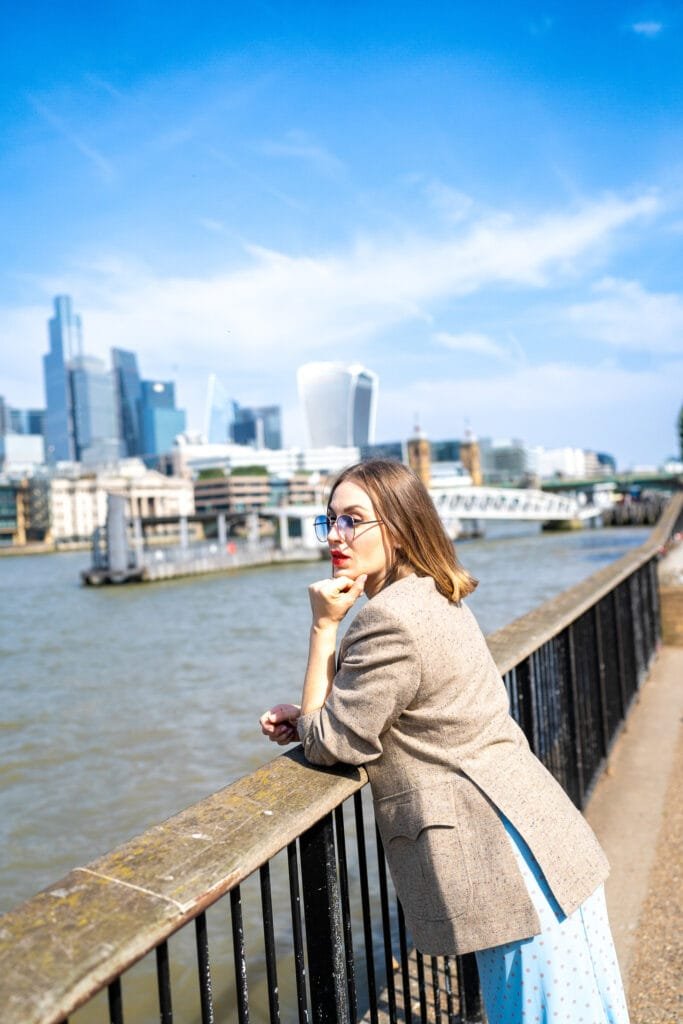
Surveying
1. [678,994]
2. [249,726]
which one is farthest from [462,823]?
[249,726]

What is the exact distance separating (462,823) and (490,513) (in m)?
80.8

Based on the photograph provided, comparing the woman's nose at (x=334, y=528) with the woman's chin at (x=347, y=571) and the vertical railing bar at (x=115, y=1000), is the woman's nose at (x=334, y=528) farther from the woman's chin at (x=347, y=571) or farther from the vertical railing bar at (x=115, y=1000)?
the vertical railing bar at (x=115, y=1000)

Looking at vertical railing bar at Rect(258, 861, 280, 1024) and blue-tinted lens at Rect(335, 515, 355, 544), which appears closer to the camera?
vertical railing bar at Rect(258, 861, 280, 1024)

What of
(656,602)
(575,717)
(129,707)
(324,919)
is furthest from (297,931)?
(129,707)

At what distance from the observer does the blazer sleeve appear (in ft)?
4.68

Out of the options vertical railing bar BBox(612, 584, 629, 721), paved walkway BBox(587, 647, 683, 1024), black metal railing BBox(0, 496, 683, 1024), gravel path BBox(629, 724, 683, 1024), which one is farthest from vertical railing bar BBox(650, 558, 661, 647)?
black metal railing BBox(0, 496, 683, 1024)

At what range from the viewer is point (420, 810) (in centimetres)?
144

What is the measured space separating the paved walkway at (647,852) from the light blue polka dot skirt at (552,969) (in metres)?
1.04

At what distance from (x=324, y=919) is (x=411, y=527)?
710 mm

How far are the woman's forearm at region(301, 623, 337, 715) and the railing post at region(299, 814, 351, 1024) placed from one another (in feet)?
0.65

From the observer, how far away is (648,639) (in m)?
7.15

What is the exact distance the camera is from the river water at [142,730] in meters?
5.72

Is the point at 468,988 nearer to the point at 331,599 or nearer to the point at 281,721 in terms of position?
the point at 281,721

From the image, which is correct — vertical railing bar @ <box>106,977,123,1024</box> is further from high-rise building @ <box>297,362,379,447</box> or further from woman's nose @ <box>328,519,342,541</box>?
high-rise building @ <box>297,362,379,447</box>
